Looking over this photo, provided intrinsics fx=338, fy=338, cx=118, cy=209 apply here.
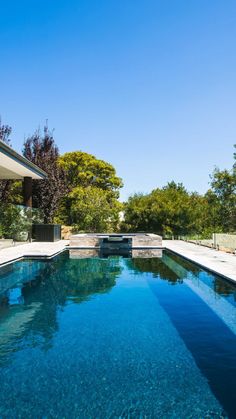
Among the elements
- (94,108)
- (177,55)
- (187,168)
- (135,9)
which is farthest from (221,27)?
(187,168)

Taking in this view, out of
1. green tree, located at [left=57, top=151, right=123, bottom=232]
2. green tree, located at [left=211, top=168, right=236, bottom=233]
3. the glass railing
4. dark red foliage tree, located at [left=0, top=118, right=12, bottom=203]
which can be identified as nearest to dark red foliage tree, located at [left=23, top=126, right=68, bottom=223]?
dark red foliage tree, located at [left=0, top=118, right=12, bottom=203]

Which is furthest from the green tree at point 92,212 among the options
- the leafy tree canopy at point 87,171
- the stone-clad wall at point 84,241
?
the stone-clad wall at point 84,241

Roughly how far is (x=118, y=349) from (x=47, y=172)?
18.8 meters

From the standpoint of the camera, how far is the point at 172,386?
3.68 m

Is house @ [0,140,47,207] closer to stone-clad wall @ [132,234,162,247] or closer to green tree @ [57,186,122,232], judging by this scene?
green tree @ [57,186,122,232]

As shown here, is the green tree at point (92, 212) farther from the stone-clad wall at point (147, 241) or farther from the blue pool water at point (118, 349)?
the blue pool water at point (118, 349)

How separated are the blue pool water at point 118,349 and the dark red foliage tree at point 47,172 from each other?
13765 mm

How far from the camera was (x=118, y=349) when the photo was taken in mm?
4727

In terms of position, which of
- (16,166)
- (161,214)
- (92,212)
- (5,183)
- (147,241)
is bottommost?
(147,241)

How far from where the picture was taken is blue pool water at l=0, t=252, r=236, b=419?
3.31 meters

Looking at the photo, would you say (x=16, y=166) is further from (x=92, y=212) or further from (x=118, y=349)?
(x=118, y=349)

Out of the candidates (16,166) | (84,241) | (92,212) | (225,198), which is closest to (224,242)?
(84,241)

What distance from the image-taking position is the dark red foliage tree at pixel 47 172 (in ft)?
74.1

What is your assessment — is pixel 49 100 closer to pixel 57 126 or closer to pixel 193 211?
pixel 57 126
